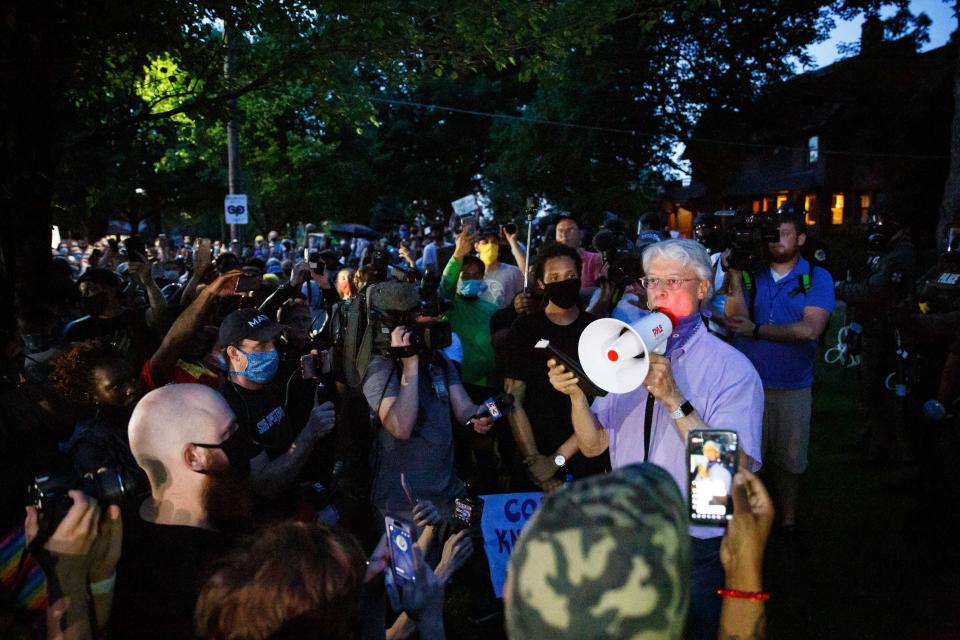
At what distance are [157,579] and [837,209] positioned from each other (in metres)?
37.0

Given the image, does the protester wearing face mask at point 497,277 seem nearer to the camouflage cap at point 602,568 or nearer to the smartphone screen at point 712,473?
the smartphone screen at point 712,473

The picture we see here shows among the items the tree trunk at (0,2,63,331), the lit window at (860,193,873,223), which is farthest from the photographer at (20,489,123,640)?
the lit window at (860,193,873,223)

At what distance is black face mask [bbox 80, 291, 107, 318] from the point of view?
5645mm

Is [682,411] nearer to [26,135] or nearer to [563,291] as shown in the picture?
[563,291]

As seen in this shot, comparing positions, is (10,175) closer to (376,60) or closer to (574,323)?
(376,60)

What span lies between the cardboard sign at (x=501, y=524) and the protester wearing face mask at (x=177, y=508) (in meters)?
1.90

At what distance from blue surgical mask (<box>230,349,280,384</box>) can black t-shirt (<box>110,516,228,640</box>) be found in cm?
149

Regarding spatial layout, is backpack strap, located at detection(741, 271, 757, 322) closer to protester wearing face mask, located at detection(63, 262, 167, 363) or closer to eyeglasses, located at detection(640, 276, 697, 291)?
eyeglasses, located at detection(640, 276, 697, 291)

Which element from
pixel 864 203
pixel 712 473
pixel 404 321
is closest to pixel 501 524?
pixel 404 321

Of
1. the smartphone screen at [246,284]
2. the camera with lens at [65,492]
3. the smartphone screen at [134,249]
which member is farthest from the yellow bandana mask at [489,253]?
the camera with lens at [65,492]

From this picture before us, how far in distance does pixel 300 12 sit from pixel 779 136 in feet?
88.8

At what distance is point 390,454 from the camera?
3854mm

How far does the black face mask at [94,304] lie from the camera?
564 cm

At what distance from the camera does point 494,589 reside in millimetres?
4305
